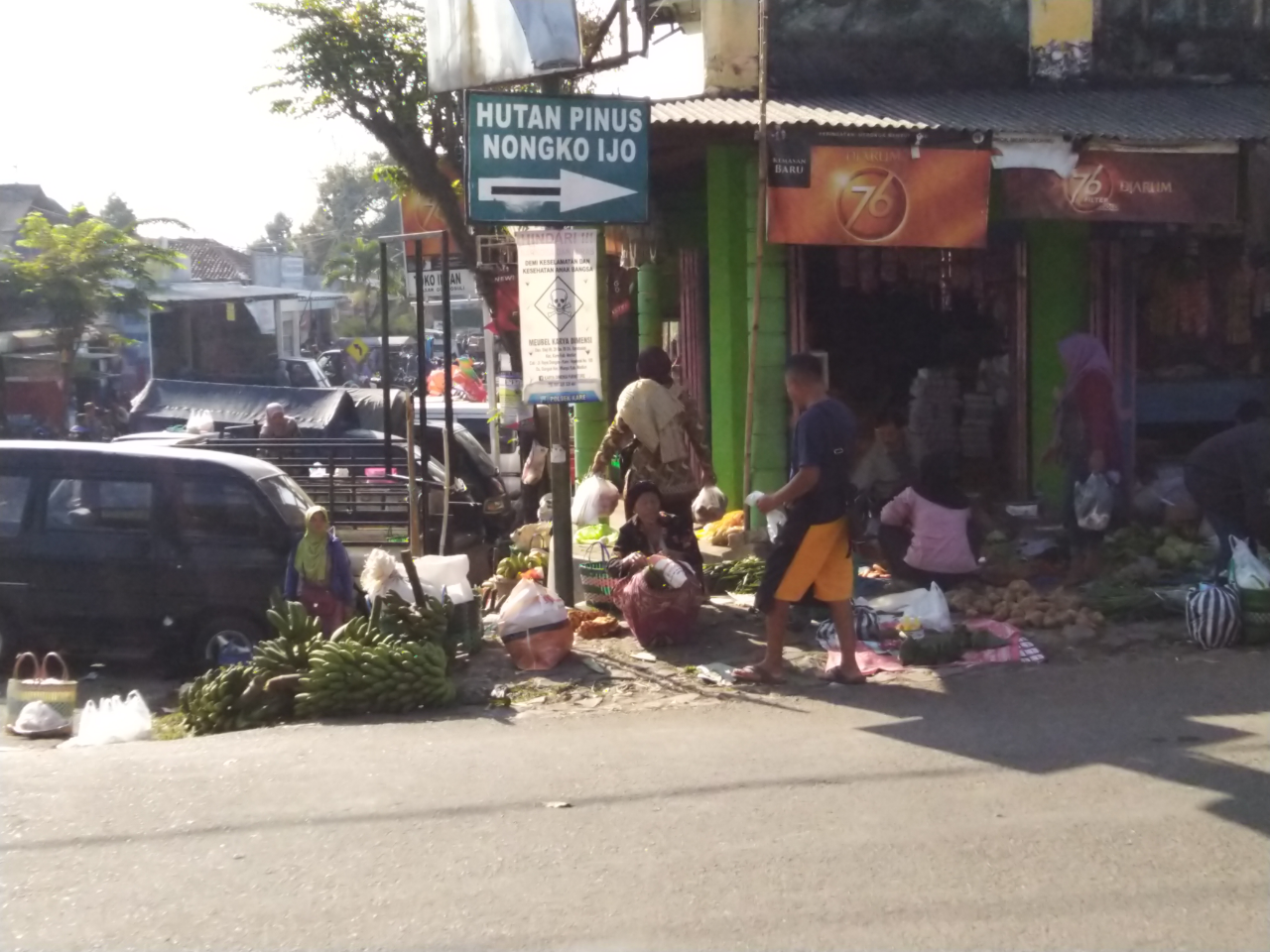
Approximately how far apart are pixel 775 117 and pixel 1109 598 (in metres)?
3.86

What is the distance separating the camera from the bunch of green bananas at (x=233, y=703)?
7344 mm

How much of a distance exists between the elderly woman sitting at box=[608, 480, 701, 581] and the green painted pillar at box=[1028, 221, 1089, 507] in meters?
3.92

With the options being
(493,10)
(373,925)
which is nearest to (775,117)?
(493,10)

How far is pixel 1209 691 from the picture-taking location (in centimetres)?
696

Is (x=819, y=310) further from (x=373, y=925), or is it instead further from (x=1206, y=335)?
(x=373, y=925)

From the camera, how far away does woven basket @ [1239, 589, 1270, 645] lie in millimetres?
7719

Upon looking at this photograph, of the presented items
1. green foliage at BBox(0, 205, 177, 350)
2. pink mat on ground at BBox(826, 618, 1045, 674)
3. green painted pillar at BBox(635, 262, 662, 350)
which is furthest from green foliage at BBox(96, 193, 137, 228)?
pink mat on ground at BBox(826, 618, 1045, 674)

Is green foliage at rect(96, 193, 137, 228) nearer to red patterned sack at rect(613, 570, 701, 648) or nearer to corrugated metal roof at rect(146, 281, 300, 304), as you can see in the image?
corrugated metal roof at rect(146, 281, 300, 304)

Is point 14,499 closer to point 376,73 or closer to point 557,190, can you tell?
point 557,190

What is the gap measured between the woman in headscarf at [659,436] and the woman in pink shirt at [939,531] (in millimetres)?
1357

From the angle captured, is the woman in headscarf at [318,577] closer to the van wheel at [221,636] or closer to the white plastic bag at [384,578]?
the van wheel at [221,636]

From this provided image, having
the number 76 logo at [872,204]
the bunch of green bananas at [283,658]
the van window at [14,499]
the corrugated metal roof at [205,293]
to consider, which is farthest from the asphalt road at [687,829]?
the corrugated metal roof at [205,293]

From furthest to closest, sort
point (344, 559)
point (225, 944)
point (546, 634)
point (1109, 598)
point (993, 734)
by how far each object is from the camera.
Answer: point (344, 559) → point (1109, 598) → point (546, 634) → point (993, 734) → point (225, 944)

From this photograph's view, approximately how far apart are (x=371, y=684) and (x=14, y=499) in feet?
12.4
